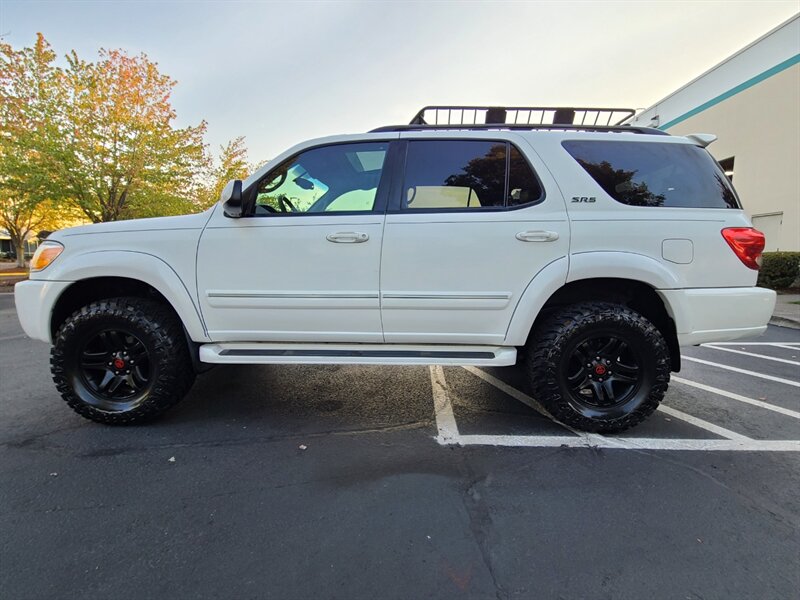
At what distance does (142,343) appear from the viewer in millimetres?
2789

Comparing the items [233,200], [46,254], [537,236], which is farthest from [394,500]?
[46,254]

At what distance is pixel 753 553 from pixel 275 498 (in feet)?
7.35

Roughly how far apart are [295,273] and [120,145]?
15.9 m

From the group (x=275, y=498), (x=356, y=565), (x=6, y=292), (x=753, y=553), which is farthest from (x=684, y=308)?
(x=6, y=292)

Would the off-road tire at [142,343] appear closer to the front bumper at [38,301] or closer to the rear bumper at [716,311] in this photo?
the front bumper at [38,301]

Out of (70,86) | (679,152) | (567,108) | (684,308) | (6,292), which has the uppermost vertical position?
(70,86)

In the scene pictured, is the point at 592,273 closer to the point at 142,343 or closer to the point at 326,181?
the point at 326,181

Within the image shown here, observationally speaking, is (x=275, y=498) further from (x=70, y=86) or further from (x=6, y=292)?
(x=70, y=86)

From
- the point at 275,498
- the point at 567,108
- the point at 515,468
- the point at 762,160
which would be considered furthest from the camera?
the point at 762,160

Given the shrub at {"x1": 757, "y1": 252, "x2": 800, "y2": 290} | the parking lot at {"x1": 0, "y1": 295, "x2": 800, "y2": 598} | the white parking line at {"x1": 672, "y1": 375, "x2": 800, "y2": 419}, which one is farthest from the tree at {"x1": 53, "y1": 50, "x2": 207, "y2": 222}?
the shrub at {"x1": 757, "y1": 252, "x2": 800, "y2": 290}

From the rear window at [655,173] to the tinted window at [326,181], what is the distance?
1428 mm

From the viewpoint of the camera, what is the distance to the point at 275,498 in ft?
6.79

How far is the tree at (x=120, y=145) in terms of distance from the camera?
1355cm

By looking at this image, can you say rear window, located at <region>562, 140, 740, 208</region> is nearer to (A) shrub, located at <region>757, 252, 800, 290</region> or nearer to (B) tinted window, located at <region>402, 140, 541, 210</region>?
(B) tinted window, located at <region>402, 140, 541, 210</region>
